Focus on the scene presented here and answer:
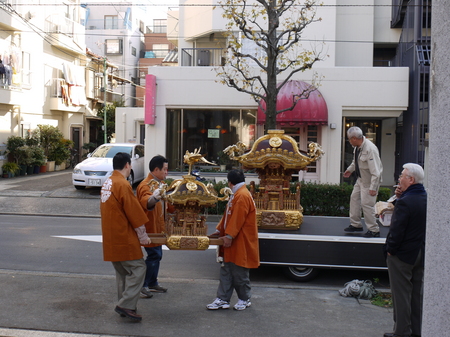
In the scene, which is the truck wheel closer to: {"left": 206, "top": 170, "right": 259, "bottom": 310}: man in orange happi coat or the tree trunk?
{"left": 206, "top": 170, "right": 259, "bottom": 310}: man in orange happi coat

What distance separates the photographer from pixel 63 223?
12.8 meters

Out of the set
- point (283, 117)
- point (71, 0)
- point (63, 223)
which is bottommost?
point (63, 223)

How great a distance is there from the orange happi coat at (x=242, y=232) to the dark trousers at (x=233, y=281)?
10 centimetres

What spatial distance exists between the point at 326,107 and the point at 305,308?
482 inches

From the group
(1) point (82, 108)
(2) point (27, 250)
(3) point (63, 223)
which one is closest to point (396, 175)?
(3) point (63, 223)

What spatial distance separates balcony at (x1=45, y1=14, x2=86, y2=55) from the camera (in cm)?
2794

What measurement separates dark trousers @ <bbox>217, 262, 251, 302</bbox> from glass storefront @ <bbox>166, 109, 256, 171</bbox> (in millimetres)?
12466

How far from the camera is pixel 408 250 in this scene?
4.89m

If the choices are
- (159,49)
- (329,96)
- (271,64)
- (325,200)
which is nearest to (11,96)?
(329,96)

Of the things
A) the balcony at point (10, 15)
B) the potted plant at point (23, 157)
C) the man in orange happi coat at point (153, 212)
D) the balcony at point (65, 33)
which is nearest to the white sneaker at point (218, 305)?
the man in orange happi coat at point (153, 212)

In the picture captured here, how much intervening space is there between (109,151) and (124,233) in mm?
14381

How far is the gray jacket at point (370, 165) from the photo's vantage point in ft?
24.6

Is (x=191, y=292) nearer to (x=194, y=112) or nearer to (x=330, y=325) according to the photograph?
(x=330, y=325)

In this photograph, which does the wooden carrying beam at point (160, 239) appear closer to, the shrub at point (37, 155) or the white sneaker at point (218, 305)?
the white sneaker at point (218, 305)
